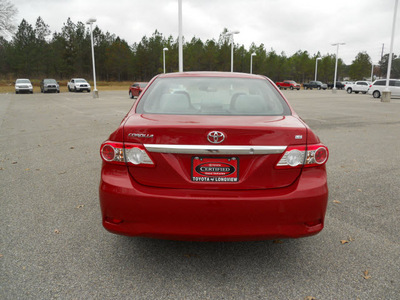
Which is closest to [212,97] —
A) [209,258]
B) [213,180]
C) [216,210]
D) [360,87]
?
[213,180]

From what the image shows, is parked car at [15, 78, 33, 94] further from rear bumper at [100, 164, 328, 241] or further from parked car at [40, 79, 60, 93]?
rear bumper at [100, 164, 328, 241]

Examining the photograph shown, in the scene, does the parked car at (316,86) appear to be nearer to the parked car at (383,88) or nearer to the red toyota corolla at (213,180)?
the parked car at (383,88)

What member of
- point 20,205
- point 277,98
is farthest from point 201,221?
point 20,205

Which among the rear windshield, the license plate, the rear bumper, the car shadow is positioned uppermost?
the rear windshield

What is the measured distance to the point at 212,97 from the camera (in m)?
3.47

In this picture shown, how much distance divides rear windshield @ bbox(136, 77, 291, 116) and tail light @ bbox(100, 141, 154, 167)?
0.51m

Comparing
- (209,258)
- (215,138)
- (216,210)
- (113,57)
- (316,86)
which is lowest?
(209,258)

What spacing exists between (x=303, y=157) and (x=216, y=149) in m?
0.68

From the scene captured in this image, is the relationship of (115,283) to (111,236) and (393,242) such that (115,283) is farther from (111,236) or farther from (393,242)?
(393,242)

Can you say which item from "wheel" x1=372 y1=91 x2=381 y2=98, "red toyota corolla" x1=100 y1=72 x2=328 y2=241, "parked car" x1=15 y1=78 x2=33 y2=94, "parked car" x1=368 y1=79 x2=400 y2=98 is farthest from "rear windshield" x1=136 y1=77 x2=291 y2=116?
"parked car" x1=15 y1=78 x2=33 y2=94

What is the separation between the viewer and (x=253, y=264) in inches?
118

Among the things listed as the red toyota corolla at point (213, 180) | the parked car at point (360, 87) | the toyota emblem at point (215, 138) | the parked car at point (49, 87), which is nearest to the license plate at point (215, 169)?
the red toyota corolla at point (213, 180)

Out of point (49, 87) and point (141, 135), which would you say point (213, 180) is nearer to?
point (141, 135)

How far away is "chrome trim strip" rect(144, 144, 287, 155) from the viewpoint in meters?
2.48
